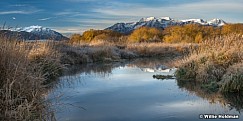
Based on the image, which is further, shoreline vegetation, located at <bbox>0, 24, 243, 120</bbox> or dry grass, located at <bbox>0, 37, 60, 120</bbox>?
shoreline vegetation, located at <bbox>0, 24, 243, 120</bbox>

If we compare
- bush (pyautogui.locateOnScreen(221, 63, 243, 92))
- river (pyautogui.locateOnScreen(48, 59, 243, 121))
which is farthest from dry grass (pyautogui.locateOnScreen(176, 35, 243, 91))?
river (pyautogui.locateOnScreen(48, 59, 243, 121))

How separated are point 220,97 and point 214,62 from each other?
244cm

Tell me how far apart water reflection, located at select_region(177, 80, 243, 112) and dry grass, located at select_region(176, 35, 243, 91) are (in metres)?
0.42

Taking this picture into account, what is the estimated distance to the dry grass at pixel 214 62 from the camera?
33.9 ft

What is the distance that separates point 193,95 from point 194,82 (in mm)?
1937

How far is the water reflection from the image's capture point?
770 cm

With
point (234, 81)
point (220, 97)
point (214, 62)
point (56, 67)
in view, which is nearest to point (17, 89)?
point (220, 97)

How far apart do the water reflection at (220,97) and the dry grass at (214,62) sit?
42 centimetres

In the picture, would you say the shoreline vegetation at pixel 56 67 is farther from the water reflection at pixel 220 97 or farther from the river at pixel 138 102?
the river at pixel 138 102

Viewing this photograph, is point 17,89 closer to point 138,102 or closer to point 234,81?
point 138,102

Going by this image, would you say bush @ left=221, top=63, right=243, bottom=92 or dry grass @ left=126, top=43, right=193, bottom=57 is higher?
bush @ left=221, top=63, right=243, bottom=92

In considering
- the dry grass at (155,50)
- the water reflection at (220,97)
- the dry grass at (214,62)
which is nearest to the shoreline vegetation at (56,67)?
the dry grass at (214,62)

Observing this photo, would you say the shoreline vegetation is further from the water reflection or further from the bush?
the water reflection

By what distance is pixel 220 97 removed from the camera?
8539 mm
